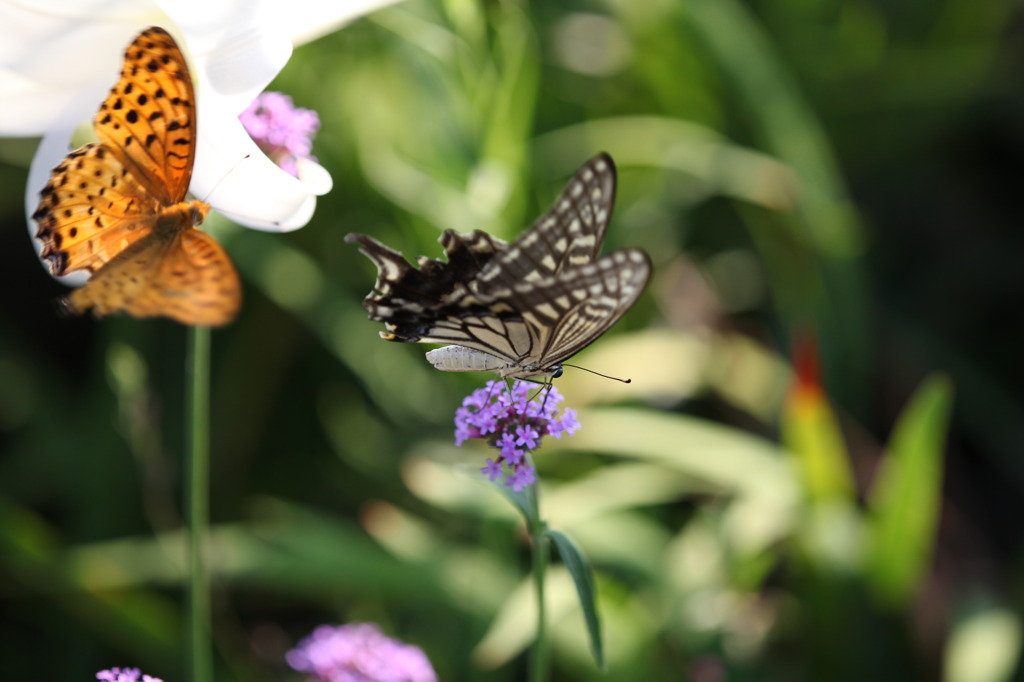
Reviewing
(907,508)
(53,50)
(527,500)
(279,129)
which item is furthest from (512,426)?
(907,508)

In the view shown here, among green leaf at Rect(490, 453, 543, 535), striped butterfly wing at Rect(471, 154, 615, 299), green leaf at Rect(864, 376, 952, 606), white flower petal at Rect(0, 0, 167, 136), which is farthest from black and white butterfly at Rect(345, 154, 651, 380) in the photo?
green leaf at Rect(864, 376, 952, 606)

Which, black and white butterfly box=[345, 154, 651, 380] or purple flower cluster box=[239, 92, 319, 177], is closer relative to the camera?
black and white butterfly box=[345, 154, 651, 380]

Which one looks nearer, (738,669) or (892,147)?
(738,669)

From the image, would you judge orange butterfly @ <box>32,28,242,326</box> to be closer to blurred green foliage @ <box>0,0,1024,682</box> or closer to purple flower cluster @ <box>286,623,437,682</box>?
A: blurred green foliage @ <box>0,0,1024,682</box>

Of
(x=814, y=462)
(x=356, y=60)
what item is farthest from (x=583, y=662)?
(x=356, y=60)

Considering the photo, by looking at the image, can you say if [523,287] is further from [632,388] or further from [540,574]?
[632,388]

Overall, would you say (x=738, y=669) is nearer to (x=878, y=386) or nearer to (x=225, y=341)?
(x=878, y=386)
